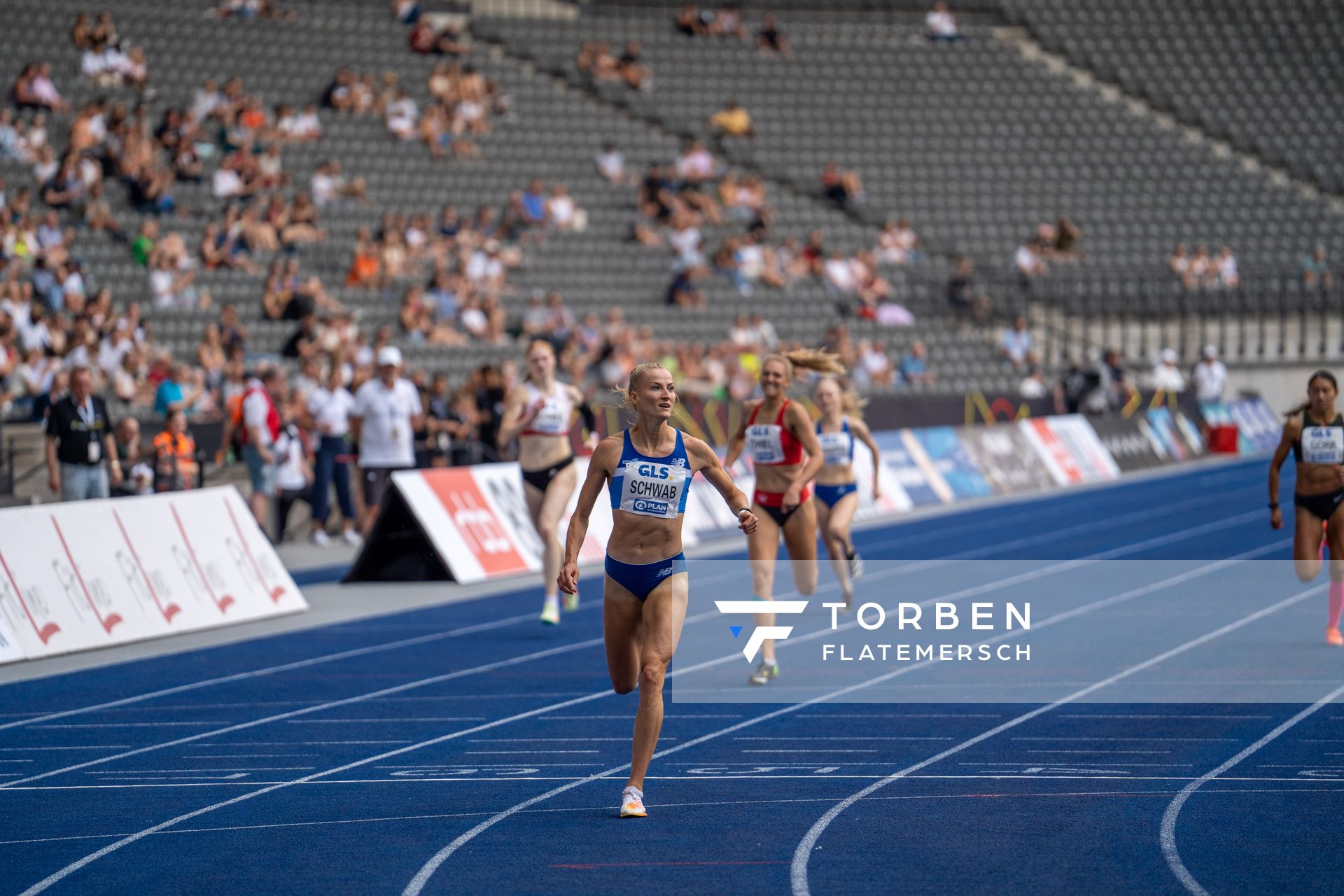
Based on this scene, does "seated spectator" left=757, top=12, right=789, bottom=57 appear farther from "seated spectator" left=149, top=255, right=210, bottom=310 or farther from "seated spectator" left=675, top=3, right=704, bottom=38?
"seated spectator" left=149, top=255, right=210, bottom=310

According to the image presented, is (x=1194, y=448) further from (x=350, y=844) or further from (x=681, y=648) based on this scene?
(x=350, y=844)

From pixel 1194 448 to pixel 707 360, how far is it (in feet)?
39.6

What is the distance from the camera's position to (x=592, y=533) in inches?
745

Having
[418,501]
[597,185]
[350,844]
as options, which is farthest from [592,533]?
[597,185]

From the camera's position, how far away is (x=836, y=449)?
1504 centimetres

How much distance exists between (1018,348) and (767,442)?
23609 mm

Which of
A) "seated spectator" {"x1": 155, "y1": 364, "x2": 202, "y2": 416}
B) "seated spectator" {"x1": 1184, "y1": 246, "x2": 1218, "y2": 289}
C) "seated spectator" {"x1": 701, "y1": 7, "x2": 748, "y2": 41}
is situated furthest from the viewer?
"seated spectator" {"x1": 701, "y1": 7, "x2": 748, "y2": 41}

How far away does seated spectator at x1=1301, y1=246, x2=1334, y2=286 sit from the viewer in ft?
127

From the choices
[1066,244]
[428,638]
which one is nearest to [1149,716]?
[428,638]

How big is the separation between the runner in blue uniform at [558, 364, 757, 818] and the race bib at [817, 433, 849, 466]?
6.97m

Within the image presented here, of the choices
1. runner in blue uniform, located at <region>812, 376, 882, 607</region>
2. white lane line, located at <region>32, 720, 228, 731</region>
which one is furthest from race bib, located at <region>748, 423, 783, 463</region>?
white lane line, located at <region>32, 720, 228, 731</region>

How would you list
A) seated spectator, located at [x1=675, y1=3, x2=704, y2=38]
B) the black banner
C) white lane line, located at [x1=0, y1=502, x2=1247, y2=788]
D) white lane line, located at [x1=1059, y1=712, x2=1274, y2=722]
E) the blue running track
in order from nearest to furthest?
the blue running track, white lane line, located at [x1=0, y1=502, x2=1247, y2=788], white lane line, located at [x1=1059, y1=712, x2=1274, y2=722], the black banner, seated spectator, located at [x1=675, y1=3, x2=704, y2=38]

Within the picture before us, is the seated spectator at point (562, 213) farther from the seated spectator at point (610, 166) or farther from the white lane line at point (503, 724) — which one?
the white lane line at point (503, 724)

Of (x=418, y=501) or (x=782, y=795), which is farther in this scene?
(x=418, y=501)
